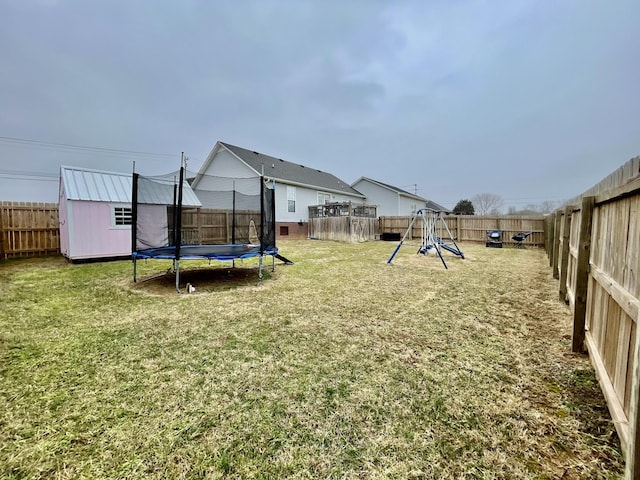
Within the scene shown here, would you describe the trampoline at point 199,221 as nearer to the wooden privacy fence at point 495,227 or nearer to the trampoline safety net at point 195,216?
the trampoline safety net at point 195,216

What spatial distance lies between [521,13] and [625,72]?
3.77m

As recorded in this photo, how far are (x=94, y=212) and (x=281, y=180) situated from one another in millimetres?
9034

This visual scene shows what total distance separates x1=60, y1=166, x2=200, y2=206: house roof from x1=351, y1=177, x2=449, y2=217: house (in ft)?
56.5

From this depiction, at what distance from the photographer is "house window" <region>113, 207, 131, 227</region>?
810 centimetres

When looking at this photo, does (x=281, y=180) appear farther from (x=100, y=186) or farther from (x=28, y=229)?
(x=28, y=229)

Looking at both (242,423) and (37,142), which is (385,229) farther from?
Answer: (37,142)

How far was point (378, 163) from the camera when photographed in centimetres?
2930

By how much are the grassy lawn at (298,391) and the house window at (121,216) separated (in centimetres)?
463

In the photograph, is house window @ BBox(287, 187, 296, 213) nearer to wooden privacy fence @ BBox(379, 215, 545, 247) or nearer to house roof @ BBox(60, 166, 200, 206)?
wooden privacy fence @ BBox(379, 215, 545, 247)

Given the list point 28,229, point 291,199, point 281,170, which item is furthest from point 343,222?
point 28,229

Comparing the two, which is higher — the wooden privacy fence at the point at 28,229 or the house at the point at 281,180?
the house at the point at 281,180

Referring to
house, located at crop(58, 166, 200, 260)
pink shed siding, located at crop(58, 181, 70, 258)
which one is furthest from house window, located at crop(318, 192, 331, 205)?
pink shed siding, located at crop(58, 181, 70, 258)

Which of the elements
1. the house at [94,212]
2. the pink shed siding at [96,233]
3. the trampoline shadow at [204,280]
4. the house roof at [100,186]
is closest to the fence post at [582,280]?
the trampoline shadow at [204,280]

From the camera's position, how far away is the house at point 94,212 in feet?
24.1
